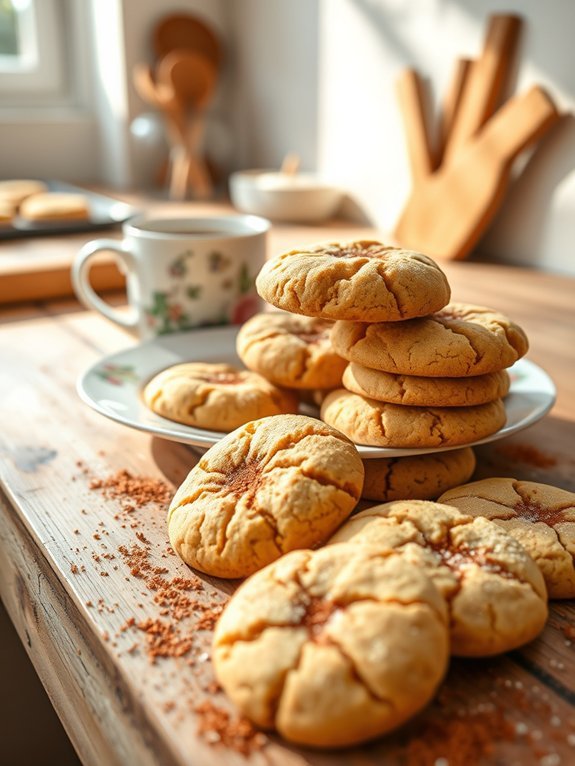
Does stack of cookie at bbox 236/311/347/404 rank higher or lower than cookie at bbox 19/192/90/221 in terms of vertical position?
higher

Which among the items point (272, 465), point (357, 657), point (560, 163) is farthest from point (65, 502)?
point (560, 163)

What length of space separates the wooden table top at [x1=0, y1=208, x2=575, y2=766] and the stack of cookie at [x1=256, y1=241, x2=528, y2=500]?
11 centimetres

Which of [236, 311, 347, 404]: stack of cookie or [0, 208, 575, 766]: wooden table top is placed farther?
[236, 311, 347, 404]: stack of cookie

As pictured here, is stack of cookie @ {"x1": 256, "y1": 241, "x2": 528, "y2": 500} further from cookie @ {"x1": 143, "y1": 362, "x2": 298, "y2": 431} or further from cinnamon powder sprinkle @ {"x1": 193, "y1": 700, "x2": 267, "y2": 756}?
cinnamon powder sprinkle @ {"x1": 193, "y1": 700, "x2": 267, "y2": 756}

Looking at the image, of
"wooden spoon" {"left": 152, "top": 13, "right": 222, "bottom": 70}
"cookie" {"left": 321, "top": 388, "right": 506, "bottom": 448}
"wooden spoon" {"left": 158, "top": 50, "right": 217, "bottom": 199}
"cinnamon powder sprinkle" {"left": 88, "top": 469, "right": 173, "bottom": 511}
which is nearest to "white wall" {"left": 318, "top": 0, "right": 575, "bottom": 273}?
"wooden spoon" {"left": 158, "top": 50, "right": 217, "bottom": 199}

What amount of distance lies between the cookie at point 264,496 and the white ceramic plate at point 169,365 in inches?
2.3

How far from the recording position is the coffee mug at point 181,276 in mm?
843

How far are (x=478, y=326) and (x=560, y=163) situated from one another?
0.89 metres

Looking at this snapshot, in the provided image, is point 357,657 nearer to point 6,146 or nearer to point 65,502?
point 65,502

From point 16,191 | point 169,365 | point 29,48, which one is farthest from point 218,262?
point 29,48

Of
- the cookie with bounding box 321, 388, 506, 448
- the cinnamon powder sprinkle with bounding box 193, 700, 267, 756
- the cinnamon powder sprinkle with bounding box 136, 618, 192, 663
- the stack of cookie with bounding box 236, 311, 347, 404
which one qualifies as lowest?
the cinnamon powder sprinkle with bounding box 136, 618, 192, 663

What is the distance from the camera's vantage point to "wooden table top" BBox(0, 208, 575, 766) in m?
0.36

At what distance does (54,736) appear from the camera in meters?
1.08

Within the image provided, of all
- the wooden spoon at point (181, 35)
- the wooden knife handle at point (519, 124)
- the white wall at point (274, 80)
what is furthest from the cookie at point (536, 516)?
the wooden spoon at point (181, 35)
